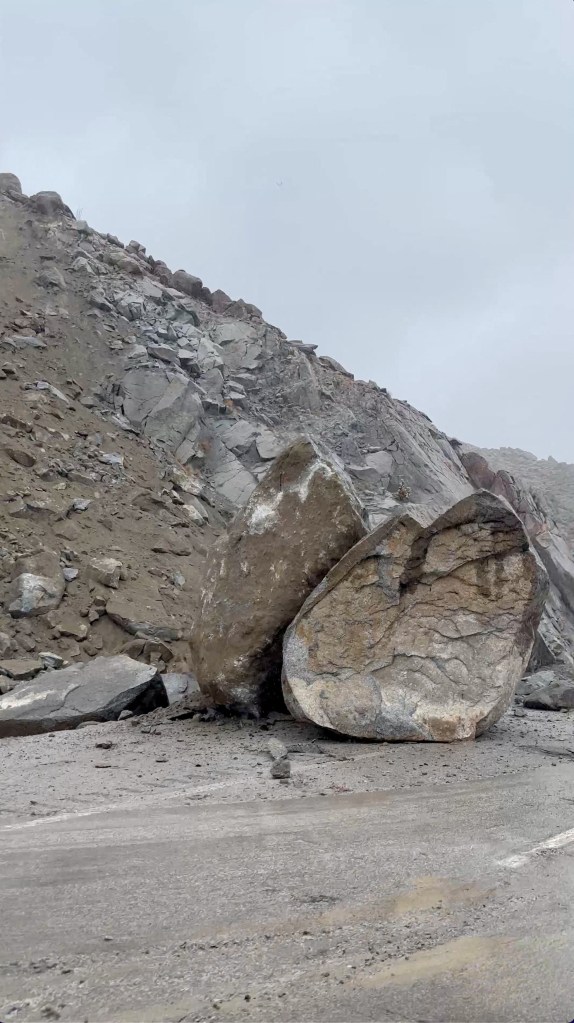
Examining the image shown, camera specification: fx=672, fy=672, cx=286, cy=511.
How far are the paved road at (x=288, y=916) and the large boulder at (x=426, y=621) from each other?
80.1 inches

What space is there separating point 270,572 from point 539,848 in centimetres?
348


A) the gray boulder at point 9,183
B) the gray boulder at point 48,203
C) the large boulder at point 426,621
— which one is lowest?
the large boulder at point 426,621

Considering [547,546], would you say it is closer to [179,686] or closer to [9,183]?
[179,686]

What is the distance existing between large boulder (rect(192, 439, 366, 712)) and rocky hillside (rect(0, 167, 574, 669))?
293 cm

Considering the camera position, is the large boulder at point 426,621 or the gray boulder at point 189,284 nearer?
the large boulder at point 426,621

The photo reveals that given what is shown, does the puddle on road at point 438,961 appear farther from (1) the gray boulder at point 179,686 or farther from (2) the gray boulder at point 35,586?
(2) the gray boulder at point 35,586

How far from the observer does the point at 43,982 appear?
1.81 m

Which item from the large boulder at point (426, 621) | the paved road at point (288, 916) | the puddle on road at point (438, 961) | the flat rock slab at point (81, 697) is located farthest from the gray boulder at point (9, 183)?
the puddle on road at point (438, 961)

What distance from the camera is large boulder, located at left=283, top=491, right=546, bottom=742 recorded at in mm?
5469

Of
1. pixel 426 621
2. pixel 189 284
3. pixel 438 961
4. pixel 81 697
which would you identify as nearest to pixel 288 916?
pixel 438 961

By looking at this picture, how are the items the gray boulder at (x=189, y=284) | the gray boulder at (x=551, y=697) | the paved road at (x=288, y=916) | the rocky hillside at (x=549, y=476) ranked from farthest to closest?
the rocky hillside at (x=549, y=476)
the gray boulder at (x=189, y=284)
the gray boulder at (x=551, y=697)
the paved road at (x=288, y=916)

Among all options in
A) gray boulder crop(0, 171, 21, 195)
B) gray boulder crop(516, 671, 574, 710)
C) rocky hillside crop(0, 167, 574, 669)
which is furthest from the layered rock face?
gray boulder crop(0, 171, 21, 195)

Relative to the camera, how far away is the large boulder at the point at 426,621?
5.47 meters

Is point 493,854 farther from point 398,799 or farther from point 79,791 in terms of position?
point 79,791
